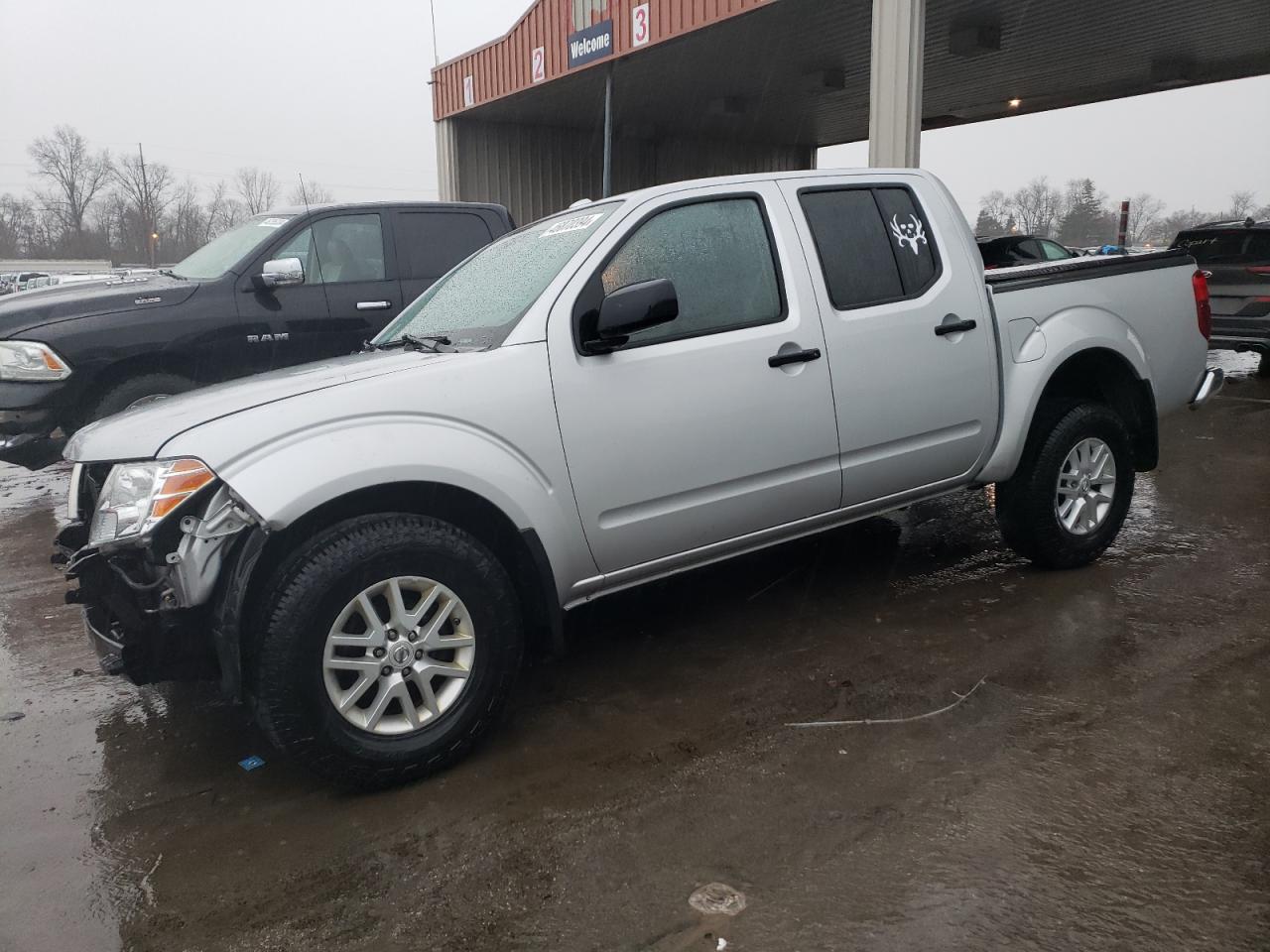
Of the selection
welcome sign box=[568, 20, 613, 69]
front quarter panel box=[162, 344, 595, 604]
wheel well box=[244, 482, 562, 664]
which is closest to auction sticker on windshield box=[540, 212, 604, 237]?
front quarter panel box=[162, 344, 595, 604]

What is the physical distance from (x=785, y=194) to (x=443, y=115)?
15824 mm

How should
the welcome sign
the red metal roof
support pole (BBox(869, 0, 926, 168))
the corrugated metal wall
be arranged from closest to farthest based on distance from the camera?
support pole (BBox(869, 0, 926, 168)) → the red metal roof → the welcome sign → the corrugated metal wall

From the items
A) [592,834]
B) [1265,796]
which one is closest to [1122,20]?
[1265,796]

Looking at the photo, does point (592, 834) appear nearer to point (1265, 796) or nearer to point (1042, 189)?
point (1265, 796)

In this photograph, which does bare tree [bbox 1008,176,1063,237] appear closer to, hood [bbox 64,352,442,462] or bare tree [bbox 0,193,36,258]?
hood [bbox 64,352,442,462]

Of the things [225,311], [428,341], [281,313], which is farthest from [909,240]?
[225,311]

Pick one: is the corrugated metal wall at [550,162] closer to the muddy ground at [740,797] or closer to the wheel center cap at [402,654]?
the muddy ground at [740,797]

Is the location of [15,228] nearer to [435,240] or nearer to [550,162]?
[550,162]

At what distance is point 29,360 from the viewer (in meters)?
6.04

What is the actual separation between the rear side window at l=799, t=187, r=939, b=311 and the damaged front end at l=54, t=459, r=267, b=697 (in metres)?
2.40

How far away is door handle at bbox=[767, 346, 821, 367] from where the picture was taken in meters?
3.59

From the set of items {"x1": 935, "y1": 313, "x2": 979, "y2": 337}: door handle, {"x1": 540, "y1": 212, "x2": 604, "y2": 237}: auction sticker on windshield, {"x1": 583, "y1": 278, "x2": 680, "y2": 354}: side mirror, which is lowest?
{"x1": 935, "y1": 313, "x2": 979, "y2": 337}: door handle

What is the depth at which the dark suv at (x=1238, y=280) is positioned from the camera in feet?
33.5

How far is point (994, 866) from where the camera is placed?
2.46 meters
